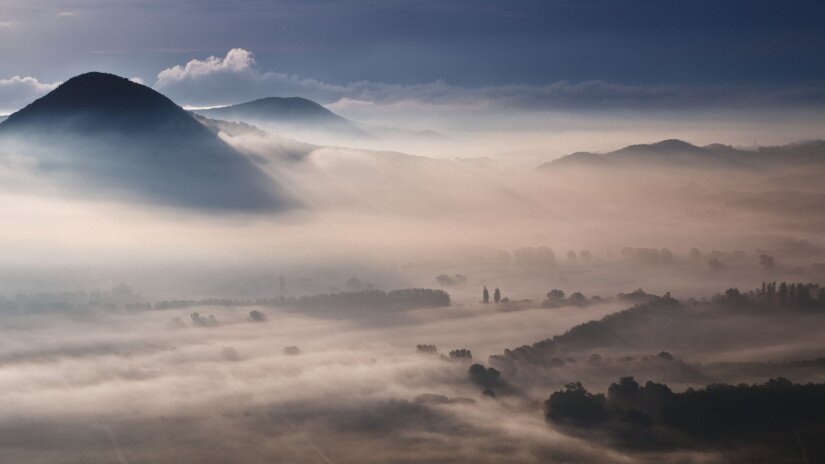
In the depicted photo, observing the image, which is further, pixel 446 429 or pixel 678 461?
pixel 446 429

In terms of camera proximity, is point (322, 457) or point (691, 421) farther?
point (691, 421)

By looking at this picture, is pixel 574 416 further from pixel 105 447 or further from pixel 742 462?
pixel 105 447

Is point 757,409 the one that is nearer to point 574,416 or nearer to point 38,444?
point 574,416

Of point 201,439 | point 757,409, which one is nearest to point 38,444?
point 201,439

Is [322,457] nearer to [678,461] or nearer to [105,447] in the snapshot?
[105,447]

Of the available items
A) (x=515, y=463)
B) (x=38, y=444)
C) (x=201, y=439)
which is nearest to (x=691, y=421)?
(x=515, y=463)

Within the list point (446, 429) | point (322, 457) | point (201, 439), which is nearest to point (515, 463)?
point (446, 429)

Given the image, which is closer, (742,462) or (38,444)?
(742,462)

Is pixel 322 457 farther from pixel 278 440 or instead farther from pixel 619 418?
pixel 619 418
